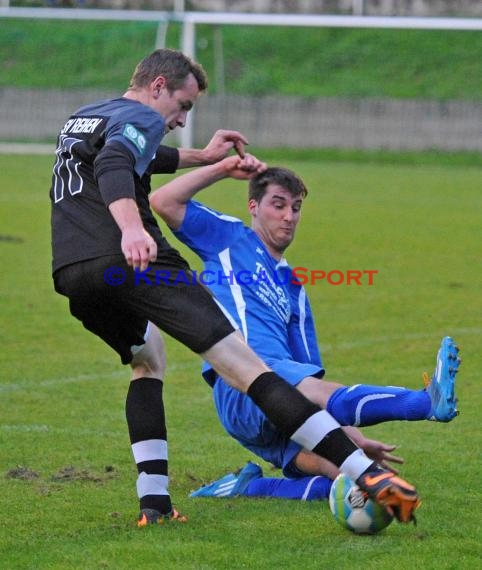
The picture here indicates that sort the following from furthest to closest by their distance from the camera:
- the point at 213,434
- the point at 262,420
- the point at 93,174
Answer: the point at 213,434 → the point at 262,420 → the point at 93,174

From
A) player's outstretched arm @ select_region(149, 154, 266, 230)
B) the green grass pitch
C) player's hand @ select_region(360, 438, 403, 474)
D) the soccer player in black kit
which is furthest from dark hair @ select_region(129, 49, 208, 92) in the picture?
the green grass pitch

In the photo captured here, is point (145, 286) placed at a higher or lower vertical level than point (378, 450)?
higher

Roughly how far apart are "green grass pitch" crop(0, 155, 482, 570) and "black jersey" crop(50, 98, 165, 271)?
1195 mm

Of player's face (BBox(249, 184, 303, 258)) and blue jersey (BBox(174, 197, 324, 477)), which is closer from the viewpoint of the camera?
blue jersey (BBox(174, 197, 324, 477))

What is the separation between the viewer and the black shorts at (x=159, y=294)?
15.8ft

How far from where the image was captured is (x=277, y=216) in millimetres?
6129

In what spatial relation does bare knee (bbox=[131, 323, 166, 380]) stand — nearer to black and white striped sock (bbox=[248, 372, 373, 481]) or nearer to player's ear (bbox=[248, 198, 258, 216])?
black and white striped sock (bbox=[248, 372, 373, 481])

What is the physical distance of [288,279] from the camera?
20.2 feet

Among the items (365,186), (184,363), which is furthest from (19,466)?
(365,186)

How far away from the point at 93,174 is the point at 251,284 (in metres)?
1.23

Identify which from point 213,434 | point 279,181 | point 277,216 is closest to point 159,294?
point 277,216

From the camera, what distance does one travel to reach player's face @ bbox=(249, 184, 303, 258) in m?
6.12

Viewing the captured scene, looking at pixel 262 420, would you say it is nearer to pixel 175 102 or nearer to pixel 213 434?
pixel 175 102

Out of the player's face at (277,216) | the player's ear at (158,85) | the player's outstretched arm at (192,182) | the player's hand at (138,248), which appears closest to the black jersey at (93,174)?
the player's ear at (158,85)
